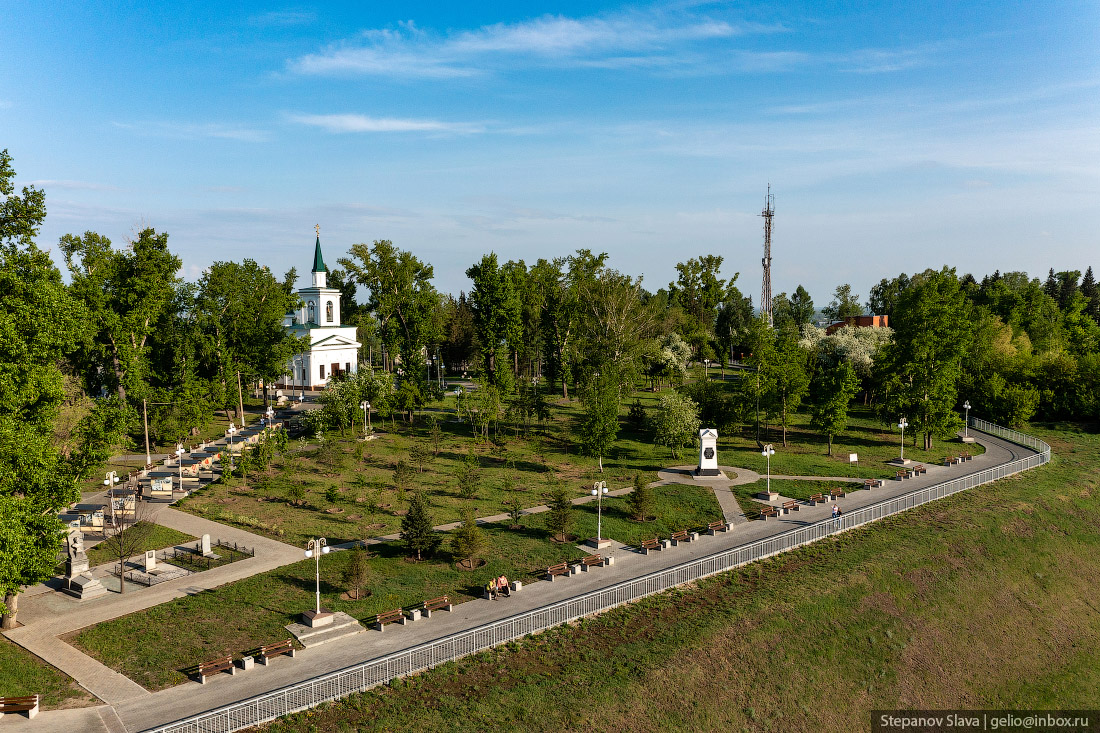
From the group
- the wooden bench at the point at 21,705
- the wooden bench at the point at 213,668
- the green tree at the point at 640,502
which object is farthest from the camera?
the green tree at the point at 640,502

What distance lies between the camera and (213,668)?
17984 mm

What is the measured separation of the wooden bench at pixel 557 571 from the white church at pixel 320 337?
50.7 meters

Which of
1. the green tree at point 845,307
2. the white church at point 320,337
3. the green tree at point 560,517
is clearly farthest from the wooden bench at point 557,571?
the green tree at point 845,307

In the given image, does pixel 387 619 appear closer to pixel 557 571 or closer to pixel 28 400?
pixel 557 571

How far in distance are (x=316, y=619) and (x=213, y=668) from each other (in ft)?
10.6

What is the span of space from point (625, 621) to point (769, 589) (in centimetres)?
626

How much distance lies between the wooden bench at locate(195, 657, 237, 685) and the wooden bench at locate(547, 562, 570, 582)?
10.8m

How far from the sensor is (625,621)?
22.5 metres

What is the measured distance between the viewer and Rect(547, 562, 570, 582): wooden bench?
25.3 m

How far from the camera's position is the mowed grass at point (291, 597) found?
1930 centimetres

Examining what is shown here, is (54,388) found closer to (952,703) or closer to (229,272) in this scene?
(952,703)

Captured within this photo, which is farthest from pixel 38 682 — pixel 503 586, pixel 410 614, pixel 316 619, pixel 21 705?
pixel 503 586

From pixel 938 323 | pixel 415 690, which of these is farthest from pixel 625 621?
pixel 938 323

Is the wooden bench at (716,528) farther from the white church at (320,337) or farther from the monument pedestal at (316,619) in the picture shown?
the white church at (320,337)
